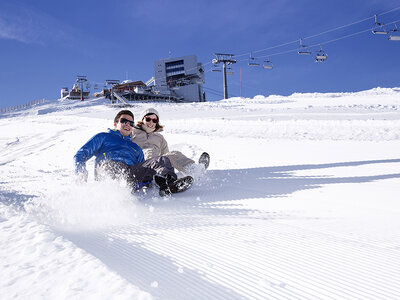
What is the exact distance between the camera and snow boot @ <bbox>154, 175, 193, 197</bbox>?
349 centimetres

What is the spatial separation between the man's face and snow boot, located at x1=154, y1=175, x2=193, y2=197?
977 millimetres

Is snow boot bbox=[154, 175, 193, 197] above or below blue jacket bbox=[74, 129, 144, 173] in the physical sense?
below

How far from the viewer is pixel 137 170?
3.74 m

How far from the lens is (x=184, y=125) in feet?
38.8

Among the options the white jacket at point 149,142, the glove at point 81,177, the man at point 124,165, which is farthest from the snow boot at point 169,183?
the white jacket at point 149,142

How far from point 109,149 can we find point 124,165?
32 cm

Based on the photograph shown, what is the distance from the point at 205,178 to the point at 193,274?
3.36m

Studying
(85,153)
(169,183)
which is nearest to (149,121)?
(85,153)

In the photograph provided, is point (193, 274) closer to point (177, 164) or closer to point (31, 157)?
point (177, 164)

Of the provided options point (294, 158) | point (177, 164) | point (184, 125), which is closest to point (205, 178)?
point (177, 164)

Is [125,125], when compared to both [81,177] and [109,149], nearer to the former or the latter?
[109,149]

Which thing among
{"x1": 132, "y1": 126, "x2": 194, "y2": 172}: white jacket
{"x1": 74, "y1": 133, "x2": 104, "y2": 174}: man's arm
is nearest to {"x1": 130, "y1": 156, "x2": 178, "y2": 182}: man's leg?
{"x1": 74, "y1": 133, "x2": 104, "y2": 174}: man's arm

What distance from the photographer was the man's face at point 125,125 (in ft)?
13.4

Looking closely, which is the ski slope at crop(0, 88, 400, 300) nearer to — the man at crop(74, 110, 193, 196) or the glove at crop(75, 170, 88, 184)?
the glove at crop(75, 170, 88, 184)
